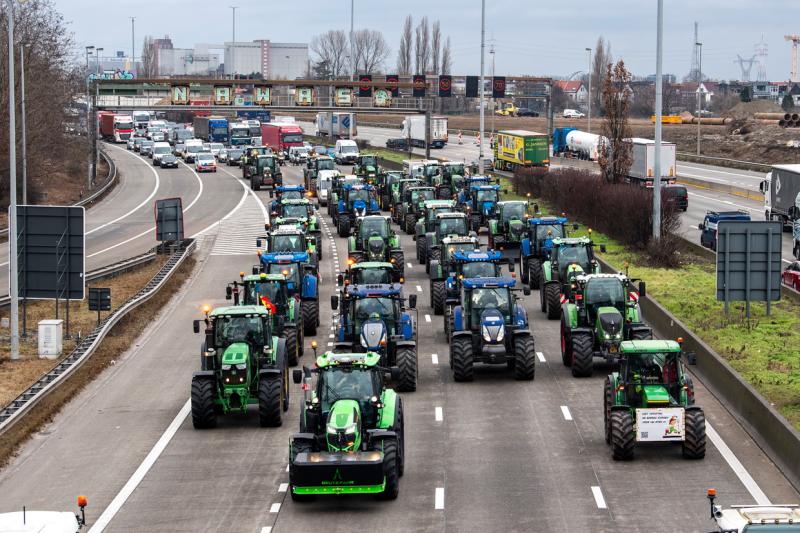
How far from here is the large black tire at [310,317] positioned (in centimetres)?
3722

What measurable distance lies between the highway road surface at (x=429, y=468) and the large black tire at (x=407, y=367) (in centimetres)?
27

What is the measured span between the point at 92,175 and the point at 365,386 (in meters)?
80.3

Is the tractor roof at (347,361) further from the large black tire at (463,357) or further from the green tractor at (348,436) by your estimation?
the large black tire at (463,357)

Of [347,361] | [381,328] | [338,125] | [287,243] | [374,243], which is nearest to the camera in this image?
[347,361]

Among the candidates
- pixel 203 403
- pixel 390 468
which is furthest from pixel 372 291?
pixel 390 468

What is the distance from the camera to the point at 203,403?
26.7m

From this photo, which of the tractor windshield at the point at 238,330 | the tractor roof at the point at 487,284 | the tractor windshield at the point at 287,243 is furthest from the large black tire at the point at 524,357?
the tractor windshield at the point at 287,243

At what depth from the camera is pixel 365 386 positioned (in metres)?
22.6

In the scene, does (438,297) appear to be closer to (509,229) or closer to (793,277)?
(509,229)

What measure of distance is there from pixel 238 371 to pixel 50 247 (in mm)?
12685

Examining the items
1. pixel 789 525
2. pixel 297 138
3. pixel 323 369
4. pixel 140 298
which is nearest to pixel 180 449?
pixel 323 369

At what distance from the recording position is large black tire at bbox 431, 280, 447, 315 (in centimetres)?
4072

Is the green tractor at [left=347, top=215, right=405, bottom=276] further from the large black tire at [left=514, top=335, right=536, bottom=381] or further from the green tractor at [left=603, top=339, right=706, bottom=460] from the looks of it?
the green tractor at [left=603, top=339, right=706, bottom=460]

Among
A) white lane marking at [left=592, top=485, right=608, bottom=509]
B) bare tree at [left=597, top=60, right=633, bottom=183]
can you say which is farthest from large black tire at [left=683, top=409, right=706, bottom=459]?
bare tree at [left=597, top=60, right=633, bottom=183]
